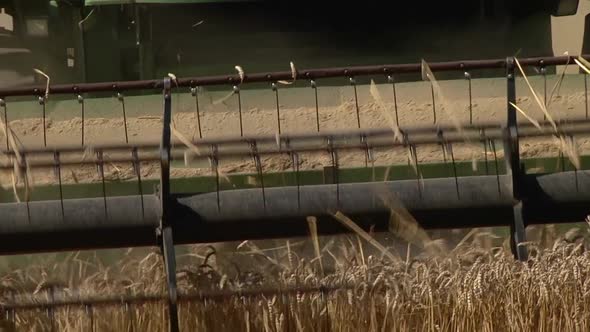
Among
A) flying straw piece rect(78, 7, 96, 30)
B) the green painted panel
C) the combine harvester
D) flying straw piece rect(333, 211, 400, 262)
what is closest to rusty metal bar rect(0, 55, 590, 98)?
the combine harvester

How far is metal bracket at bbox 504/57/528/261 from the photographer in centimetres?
402

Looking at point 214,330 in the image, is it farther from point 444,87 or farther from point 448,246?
point 444,87

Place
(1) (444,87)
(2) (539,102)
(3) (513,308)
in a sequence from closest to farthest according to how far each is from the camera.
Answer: (3) (513,308) → (2) (539,102) → (1) (444,87)

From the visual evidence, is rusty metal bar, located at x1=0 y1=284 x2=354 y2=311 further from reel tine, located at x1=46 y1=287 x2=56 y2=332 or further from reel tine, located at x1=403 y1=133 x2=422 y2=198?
reel tine, located at x1=403 y1=133 x2=422 y2=198

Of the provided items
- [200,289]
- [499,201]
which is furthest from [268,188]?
[499,201]

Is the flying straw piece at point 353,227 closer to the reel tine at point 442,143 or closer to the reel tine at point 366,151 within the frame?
the reel tine at point 366,151

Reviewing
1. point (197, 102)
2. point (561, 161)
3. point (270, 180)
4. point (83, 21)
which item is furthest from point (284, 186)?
point (83, 21)

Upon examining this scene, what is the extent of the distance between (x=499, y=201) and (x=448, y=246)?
255 mm

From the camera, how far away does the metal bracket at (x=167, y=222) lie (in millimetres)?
3875

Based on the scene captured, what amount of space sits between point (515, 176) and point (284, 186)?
684 millimetres

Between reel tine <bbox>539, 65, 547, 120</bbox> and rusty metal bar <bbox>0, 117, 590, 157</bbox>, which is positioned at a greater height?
reel tine <bbox>539, 65, 547, 120</bbox>

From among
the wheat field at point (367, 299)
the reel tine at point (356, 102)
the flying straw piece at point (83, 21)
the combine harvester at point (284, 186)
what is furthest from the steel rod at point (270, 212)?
the flying straw piece at point (83, 21)

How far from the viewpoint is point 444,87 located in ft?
14.8

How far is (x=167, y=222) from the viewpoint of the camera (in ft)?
13.1
